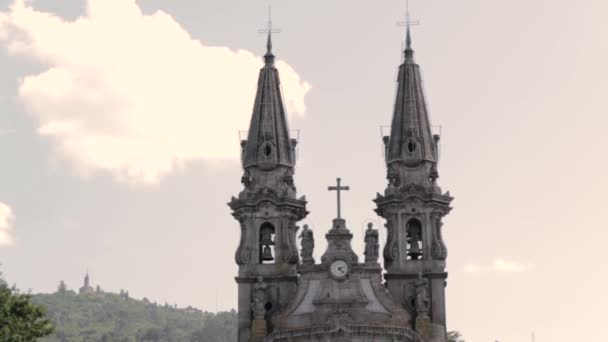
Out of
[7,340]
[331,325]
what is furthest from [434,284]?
[7,340]

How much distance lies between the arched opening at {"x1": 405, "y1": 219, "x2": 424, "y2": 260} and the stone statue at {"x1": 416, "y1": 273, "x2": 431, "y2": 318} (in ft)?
8.00

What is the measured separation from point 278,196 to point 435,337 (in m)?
11.2

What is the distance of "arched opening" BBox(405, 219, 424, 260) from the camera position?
5891cm

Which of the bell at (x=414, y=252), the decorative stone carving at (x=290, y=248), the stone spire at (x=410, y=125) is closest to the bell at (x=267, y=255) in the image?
the decorative stone carving at (x=290, y=248)

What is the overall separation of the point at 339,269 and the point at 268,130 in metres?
9.91

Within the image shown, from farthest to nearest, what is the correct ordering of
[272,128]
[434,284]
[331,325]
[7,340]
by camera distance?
[272,128]
[434,284]
[331,325]
[7,340]

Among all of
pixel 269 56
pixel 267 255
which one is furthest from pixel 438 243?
pixel 269 56

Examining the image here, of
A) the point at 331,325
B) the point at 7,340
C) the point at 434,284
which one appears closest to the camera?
the point at 7,340

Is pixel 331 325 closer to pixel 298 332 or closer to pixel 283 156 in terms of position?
pixel 298 332

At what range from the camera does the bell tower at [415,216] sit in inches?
2256

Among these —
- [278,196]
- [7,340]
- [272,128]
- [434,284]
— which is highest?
[272,128]

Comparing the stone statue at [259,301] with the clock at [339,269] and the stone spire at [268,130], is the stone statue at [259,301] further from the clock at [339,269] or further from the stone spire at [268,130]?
the stone spire at [268,130]

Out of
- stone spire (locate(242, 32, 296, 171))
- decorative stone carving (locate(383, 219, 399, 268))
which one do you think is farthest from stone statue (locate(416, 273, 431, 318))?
stone spire (locate(242, 32, 296, 171))

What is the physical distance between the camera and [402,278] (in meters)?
58.0
